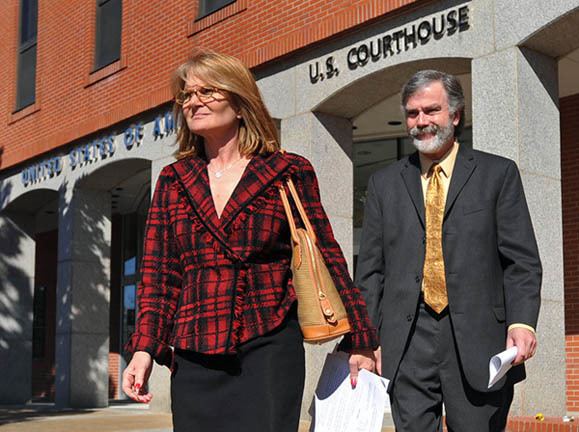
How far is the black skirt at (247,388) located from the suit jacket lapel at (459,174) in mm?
1219

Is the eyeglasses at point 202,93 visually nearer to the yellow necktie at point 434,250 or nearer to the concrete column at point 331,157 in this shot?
the yellow necktie at point 434,250

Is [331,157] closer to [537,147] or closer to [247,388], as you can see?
[537,147]

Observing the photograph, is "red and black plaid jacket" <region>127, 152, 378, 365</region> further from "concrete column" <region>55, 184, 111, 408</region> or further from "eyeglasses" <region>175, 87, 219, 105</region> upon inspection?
"concrete column" <region>55, 184, 111, 408</region>

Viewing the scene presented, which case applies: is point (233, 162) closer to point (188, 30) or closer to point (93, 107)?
point (188, 30)

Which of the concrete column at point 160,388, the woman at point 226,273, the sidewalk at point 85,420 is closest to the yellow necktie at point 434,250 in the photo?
the woman at point 226,273

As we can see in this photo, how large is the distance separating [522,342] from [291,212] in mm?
1122

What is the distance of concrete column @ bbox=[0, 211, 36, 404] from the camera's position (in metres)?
21.3

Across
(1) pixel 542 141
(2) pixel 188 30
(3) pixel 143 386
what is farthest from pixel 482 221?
(2) pixel 188 30

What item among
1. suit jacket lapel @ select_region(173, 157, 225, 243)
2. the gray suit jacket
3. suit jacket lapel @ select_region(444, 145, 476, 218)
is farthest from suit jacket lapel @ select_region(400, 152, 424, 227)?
suit jacket lapel @ select_region(173, 157, 225, 243)

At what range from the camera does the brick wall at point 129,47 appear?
12.9m

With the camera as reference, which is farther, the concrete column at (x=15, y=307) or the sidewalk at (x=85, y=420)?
the concrete column at (x=15, y=307)

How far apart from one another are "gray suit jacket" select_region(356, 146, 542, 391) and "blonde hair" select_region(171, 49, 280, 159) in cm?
94

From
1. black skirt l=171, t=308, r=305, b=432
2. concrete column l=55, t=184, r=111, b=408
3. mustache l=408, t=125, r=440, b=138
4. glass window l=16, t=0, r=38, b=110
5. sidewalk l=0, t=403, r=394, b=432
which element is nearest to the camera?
black skirt l=171, t=308, r=305, b=432

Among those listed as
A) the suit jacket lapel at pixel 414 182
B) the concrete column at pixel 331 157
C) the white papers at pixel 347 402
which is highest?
the concrete column at pixel 331 157
